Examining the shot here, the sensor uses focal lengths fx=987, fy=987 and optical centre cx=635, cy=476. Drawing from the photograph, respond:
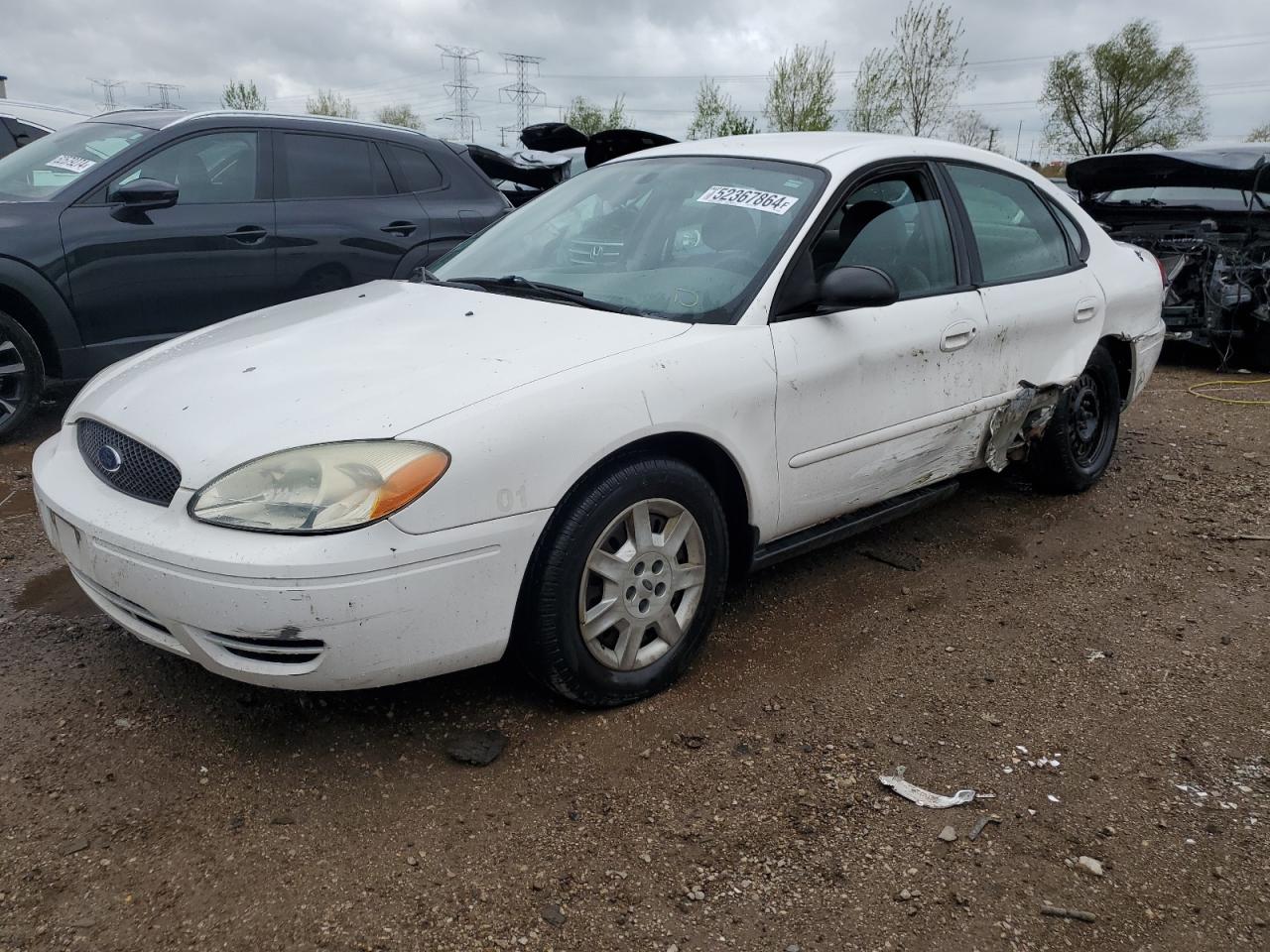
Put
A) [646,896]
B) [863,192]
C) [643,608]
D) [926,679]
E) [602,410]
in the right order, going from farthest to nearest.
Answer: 1. [863,192]
2. [926,679]
3. [643,608]
4. [602,410]
5. [646,896]

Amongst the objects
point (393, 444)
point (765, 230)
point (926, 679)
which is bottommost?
point (926, 679)

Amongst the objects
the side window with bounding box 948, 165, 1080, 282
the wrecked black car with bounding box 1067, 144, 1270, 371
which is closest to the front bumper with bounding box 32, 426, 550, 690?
the side window with bounding box 948, 165, 1080, 282

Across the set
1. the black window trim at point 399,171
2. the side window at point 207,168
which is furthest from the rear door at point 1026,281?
the side window at point 207,168

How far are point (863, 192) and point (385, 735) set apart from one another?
240 centimetres

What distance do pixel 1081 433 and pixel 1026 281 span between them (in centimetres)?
104

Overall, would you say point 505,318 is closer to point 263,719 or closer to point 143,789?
point 263,719

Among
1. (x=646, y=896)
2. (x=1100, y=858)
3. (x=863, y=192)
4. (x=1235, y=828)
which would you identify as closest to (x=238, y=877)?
(x=646, y=896)

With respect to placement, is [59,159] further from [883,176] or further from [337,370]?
[883,176]

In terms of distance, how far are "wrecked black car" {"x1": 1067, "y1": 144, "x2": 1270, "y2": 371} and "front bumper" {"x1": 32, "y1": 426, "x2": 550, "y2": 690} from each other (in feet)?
23.9

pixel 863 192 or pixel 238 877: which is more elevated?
pixel 863 192

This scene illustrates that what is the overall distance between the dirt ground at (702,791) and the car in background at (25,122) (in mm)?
5510

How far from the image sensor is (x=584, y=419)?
8.28 feet

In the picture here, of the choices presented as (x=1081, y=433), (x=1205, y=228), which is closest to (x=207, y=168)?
(x=1081, y=433)

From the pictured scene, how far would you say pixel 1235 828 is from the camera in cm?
240
